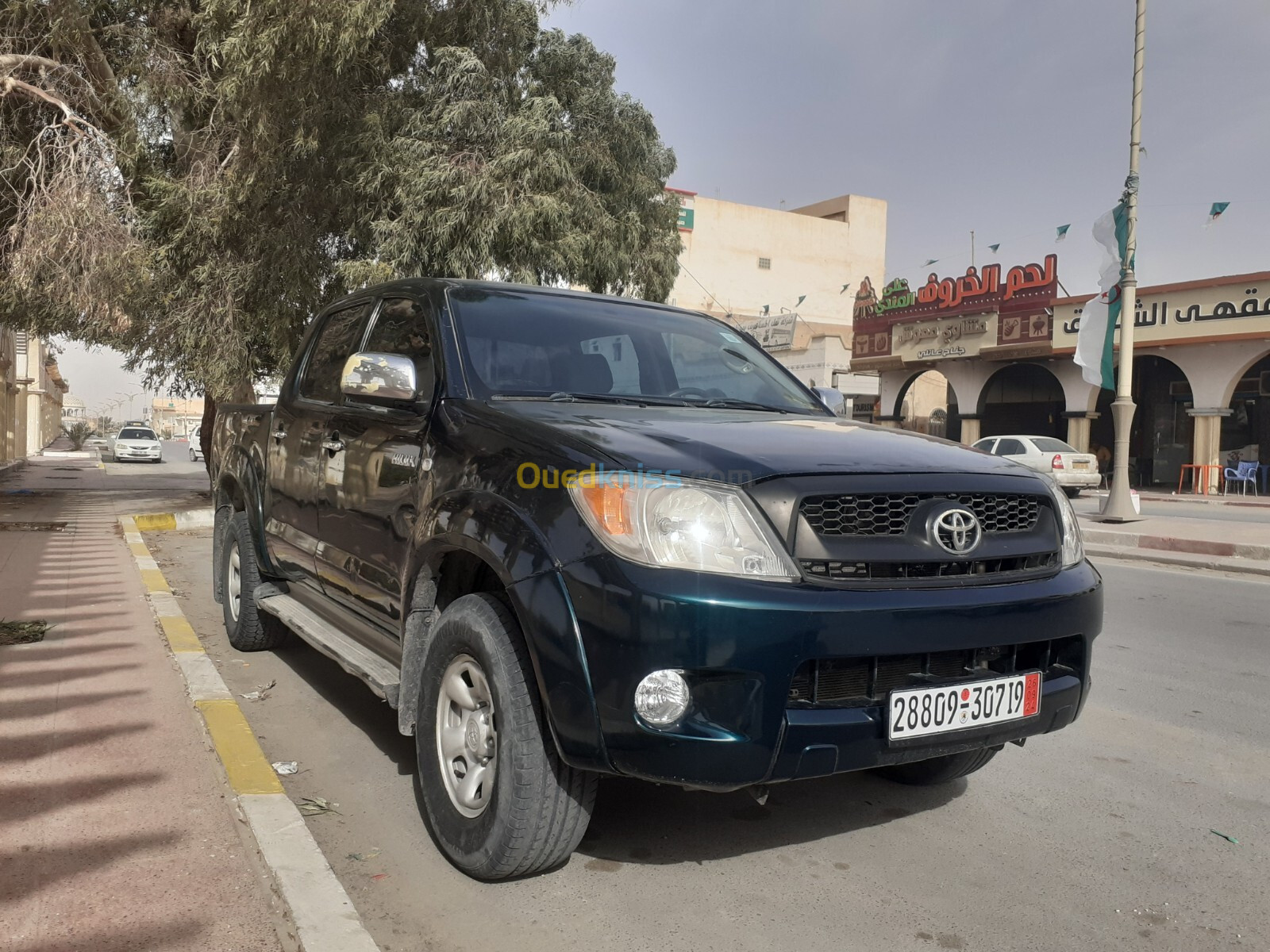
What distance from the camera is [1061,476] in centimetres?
2131

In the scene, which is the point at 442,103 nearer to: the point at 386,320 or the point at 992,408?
the point at 386,320

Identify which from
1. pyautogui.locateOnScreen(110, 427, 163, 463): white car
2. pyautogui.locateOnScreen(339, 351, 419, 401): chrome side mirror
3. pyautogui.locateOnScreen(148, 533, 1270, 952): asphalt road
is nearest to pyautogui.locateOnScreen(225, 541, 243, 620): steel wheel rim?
pyautogui.locateOnScreen(148, 533, 1270, 952): asphalt road

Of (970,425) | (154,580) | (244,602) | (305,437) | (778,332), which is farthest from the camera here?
(778,332)

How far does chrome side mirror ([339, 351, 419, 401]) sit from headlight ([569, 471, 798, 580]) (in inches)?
42.0

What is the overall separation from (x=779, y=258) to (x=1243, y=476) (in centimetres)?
3572

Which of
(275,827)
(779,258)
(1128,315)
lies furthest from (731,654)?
(779,258)

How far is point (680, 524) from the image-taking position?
7.94 ft

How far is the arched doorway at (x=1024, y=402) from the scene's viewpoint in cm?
3084

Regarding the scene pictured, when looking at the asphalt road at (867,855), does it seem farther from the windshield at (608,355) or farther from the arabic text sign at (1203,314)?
the arabic text sign at (1203,314)

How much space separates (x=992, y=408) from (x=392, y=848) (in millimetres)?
32583

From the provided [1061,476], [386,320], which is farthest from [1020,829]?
[1061,476]

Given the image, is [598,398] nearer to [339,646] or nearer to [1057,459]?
[339,646]

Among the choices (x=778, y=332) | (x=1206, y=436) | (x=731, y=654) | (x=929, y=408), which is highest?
(x=778, y=332)

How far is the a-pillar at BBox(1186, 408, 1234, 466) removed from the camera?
2484 centimetres
